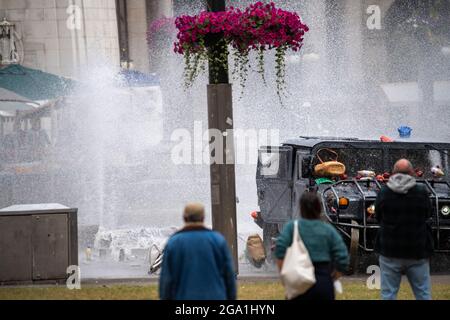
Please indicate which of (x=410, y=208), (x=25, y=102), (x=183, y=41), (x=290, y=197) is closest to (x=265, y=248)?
(x=290, y=197)

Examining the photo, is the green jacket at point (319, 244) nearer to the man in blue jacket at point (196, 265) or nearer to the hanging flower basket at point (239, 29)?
the man in blue jacket at point (196, 265)

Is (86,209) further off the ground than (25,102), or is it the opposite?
(25,102)

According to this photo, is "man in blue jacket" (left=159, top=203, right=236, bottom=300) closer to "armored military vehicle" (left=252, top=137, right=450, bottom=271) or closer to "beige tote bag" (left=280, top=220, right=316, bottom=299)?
"beige tote bag" (left=280, top=220, right=316, bottom=299)

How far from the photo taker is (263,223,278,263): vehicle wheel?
16.3 meters

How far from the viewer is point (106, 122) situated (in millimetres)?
28109

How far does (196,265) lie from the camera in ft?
26.7

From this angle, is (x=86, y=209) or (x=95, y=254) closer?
(x=95, y=254)

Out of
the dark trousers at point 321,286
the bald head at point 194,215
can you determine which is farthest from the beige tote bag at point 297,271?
the bald head at point 194,215

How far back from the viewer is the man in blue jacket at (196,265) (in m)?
8.16

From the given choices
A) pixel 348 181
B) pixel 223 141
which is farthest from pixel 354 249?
pixel 223 141

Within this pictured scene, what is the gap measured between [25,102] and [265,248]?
12.0 m

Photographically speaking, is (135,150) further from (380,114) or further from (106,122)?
(380,114)
